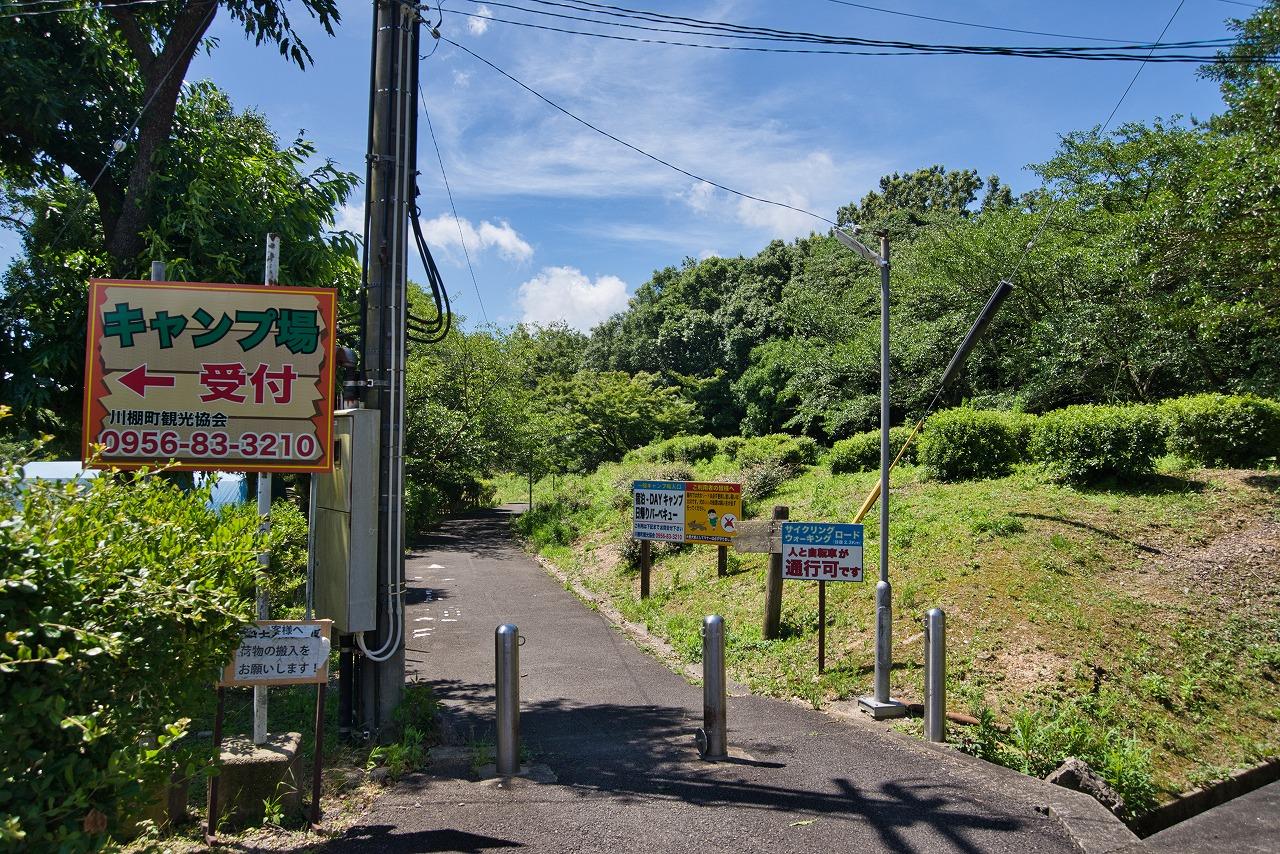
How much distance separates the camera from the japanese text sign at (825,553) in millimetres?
8406

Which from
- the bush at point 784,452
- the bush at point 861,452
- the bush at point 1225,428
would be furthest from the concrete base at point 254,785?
the bush at point 784,452

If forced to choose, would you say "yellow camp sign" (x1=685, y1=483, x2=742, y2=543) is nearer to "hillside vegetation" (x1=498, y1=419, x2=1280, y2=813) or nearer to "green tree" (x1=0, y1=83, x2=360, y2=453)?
"hillside vegetation" (x1=498, y1=419, x2=1280, y2=813)

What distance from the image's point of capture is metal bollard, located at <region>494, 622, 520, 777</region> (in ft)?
18.4

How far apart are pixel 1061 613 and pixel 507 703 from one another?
608 cm

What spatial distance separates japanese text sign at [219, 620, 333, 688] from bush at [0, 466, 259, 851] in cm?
89

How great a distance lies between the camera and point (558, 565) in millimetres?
17750

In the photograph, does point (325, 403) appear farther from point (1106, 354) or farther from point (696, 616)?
point (1106, 354)

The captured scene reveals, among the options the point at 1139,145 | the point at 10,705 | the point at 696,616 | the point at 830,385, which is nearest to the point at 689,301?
the point at 830,385

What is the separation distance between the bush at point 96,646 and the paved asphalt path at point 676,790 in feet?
5.28

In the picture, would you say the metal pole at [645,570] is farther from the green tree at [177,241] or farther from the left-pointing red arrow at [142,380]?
the left-pointing red arrow at [142,380]

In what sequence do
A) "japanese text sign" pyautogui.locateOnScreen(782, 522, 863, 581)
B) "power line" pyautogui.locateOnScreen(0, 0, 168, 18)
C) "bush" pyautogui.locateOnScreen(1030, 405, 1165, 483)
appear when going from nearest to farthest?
"power line" pyautogui.locateOnScreen(0, 0, 168, 18) < "japanese text sign" pyautogui.locateOnScreen(782, 522, 863, 581) < "bush" pyautogui.locateOnScreen(1030, 405, 1165, 483)

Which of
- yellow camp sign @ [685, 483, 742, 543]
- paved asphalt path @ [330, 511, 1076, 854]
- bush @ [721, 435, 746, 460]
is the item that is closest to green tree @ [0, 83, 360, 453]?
paved asphalt path @ [330, 511, 1076, 854]

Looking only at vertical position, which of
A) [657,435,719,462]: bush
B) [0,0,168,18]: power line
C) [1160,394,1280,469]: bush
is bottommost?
[657,435,719,462]: bush

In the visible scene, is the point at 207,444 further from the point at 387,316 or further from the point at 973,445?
the point at 973,445
